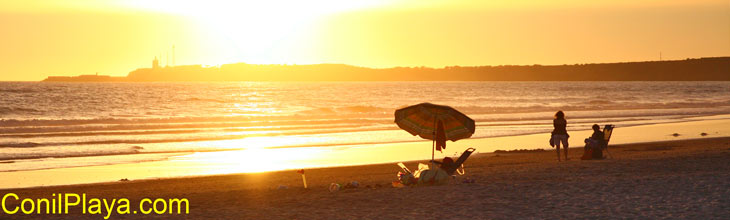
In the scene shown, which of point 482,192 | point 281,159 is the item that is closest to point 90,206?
point 482,192

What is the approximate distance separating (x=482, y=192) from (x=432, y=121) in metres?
2.89

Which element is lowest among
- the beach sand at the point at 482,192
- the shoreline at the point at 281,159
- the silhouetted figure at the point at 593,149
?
the beach sand at the point at 482,192

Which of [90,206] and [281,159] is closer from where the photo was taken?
[90,206]

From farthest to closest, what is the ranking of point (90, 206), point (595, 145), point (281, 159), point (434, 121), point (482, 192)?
point (281, 159) < point (595, 145) < point (434, 121) < point (482, 192) < point (90, 206)

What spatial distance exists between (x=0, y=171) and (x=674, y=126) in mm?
28778

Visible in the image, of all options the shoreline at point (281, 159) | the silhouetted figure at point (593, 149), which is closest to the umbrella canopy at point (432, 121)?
the silhouetted figure at point (593, 149)

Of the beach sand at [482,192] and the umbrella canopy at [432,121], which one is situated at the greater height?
the umbrella canopy at [432,121]

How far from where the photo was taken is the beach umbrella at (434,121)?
17562 millimetres

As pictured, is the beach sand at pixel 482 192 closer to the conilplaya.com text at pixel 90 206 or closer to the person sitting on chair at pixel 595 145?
the conilplaya.com text at pixel 90 206

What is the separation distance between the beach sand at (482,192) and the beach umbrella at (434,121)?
3.01ft

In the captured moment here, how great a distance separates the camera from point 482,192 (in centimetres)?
1511

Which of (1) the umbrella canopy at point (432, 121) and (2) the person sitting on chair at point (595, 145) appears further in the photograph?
(2) the person sitting on chair at point (595, 145)

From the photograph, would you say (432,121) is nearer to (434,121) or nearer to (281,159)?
(434,121)

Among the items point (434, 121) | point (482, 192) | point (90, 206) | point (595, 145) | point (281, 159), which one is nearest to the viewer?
point (90, 206)
